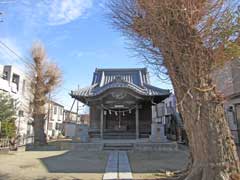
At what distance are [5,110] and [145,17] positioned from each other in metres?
14.0

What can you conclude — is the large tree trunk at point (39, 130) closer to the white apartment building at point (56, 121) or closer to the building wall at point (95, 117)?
the building wall at point (95, 117)

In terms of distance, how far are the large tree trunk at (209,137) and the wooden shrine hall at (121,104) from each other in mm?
11605

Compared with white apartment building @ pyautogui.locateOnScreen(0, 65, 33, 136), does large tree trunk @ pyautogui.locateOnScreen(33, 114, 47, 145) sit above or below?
below

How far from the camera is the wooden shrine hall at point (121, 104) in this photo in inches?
A: 652

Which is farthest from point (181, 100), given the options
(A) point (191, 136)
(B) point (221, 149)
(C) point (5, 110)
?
(C) point (5, 110)

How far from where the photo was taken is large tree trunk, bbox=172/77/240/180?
4.29 meters

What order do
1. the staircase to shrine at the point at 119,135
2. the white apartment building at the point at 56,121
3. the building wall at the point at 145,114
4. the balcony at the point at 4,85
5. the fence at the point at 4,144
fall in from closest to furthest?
the fence at the point at 4,144 < the staircase to shrine at the point at 119,135 < the building wall at the point at 145,114 < the balcony at the point at 4,85 < the white apartment building at the point at 56,121

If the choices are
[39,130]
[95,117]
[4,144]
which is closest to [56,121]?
[39,130]

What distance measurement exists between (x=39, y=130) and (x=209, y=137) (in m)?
15.6

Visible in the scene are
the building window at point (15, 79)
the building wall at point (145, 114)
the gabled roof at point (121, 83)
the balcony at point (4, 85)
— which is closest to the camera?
the gabled roof at point (121, 83)

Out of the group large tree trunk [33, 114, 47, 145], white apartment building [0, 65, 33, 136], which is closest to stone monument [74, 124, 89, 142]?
large tree trunk [33, 114, 47, 145]

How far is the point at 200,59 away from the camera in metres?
4.68

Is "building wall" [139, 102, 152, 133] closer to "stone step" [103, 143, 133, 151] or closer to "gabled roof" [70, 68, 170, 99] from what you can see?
"gabled roof" [70, 68, 170, 99]

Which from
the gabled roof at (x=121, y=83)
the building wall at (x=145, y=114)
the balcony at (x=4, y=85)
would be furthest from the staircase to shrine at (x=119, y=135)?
the balcony at (x=4, y=85)
